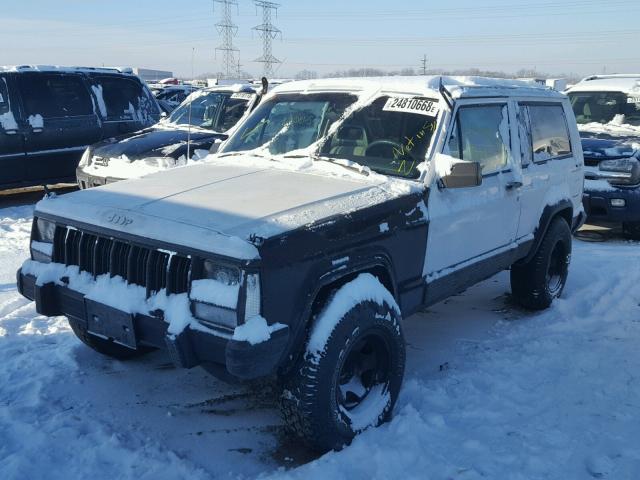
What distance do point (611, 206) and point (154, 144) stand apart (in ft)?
19.5

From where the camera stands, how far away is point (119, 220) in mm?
3205

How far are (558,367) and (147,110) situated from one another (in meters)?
8.28

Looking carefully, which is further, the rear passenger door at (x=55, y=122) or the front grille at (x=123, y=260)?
the rear passenger door at (x=55, y=122)

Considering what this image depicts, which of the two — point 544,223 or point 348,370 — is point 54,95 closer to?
point 544,223

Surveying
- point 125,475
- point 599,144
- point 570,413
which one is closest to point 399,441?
point 570,413

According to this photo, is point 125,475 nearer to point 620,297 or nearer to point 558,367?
point 558,367

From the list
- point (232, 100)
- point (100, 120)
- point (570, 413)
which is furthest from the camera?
point (100, 120)

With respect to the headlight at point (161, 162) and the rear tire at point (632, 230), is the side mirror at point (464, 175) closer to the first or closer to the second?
the headlight at point (161, 162)

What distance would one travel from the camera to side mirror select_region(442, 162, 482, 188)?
3660 mm

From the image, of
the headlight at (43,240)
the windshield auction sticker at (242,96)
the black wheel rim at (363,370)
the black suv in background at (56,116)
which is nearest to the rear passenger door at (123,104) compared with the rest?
the black suv in background at (56,116)

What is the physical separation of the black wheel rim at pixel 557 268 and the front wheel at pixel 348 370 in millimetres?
2703

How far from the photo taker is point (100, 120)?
9.69 meters

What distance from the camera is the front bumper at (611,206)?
7969 millimetres

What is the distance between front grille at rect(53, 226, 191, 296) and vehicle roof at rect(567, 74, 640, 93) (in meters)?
8.73
